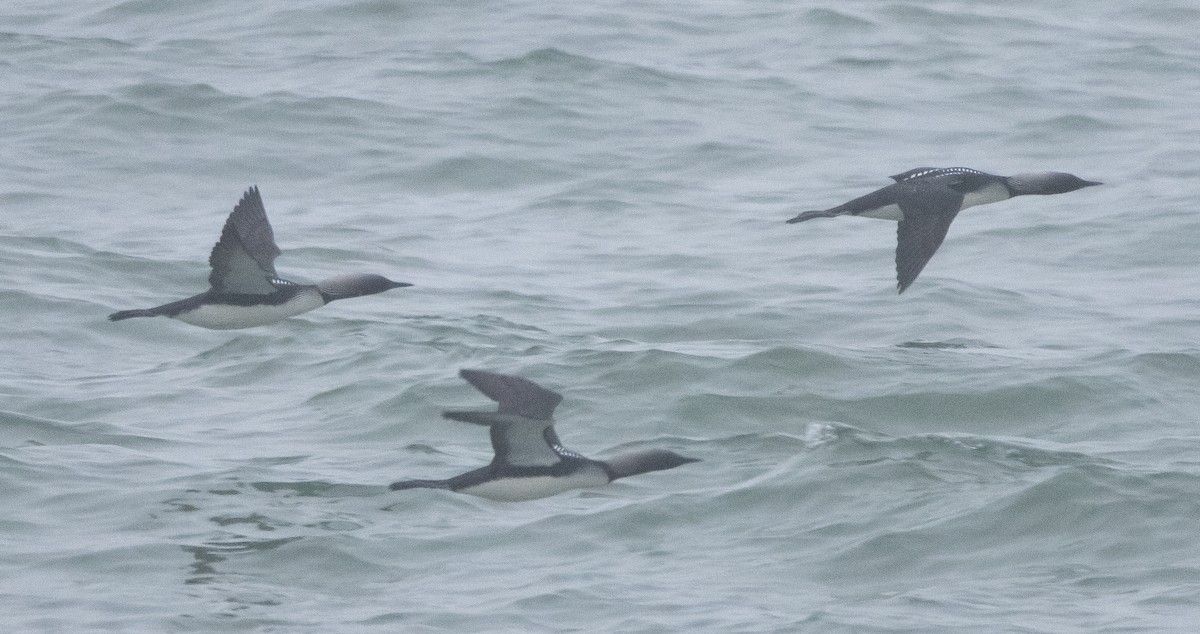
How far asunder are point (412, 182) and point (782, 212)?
3364mm

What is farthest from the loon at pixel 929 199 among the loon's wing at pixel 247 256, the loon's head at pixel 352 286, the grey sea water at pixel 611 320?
the loon's wing at pixel 247 256

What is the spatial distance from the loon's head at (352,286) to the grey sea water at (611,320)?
3.45ft

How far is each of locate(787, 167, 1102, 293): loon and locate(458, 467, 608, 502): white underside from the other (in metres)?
2.56

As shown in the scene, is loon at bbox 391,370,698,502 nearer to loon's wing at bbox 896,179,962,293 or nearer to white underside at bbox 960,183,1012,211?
loon's wing at bbox 896,179,962,293

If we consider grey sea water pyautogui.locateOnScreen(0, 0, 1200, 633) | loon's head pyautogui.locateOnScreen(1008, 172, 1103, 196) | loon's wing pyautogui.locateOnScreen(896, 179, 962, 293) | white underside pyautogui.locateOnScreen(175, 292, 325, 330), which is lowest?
grey sea water pyautogui.locateOnScreen(0, 0, 1200, 633)

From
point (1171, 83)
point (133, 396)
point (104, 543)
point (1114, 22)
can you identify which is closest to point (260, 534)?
point (104, 543)

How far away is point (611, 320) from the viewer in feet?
46.6

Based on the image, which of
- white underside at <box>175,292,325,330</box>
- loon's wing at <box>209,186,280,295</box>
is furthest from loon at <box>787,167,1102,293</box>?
loon's wing at <box>209,186,280,295</box>

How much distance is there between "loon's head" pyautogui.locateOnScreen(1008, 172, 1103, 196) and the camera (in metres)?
11.4

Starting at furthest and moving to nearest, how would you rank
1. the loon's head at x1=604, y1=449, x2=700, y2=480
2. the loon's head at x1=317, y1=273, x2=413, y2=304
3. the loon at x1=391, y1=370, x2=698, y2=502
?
the loon's head at x1=317, y1=273, x2=413, y2=304 < the loon's head at x1=604, y1=449, x2=700, y2=480 < the loon at x1=391, y1=370, x2=698, y2=502

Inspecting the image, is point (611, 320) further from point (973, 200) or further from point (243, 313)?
point (243, 313)

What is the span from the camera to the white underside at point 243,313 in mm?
10438

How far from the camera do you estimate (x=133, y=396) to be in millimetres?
12570

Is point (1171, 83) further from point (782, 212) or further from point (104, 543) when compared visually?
point (104, 543)
